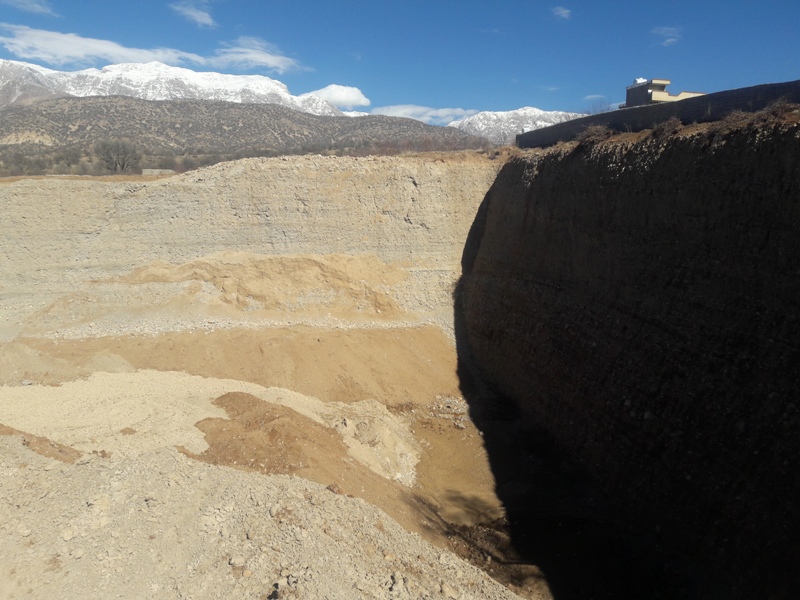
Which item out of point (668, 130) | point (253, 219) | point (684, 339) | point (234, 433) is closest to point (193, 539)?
point (234, 433)

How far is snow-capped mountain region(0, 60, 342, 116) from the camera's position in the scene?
92188mm

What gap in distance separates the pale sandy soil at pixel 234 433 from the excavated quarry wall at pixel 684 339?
9.51 feet

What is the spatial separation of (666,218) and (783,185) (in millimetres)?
2588

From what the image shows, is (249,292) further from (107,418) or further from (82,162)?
(82,162)

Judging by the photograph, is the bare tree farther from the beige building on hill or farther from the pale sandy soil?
the beige building on hill

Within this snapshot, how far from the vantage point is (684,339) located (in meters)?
10.9

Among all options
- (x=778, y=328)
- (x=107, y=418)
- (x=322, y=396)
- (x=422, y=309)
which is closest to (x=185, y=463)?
(x=107, y=418)

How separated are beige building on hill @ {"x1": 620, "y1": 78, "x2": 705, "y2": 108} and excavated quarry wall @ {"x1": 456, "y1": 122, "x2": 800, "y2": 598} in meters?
11.6

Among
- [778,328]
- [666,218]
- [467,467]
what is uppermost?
[666,218]

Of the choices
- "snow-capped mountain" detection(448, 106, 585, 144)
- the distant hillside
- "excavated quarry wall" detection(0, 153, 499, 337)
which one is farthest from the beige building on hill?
"snow-capped mountain" detection(448, 106, 585, 144)

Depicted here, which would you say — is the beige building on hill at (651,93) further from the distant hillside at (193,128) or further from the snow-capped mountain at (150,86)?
the snow-capped mountain at (150,86)

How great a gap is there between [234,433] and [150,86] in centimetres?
10005

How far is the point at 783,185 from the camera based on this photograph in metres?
9.44

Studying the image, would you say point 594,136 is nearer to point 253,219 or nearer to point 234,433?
point 253,219
